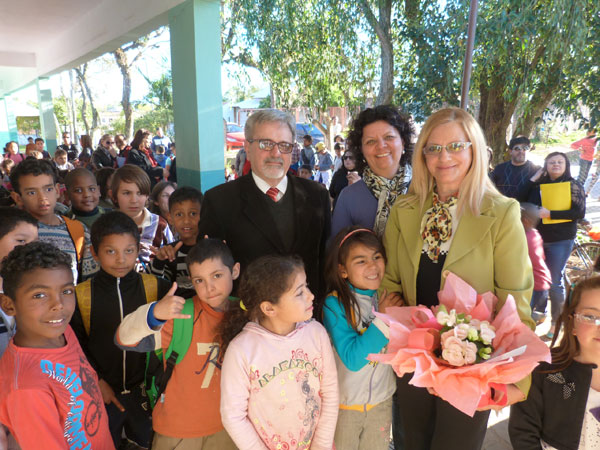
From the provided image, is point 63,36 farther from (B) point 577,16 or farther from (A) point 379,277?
(A) point 379,277

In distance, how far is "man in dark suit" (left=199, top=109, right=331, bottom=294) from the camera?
2.01 m

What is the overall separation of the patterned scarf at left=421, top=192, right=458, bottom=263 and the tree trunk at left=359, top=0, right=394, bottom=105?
512 centimetres

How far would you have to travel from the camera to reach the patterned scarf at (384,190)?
6.97ft

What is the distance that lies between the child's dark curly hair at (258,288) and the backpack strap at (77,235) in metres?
1.36

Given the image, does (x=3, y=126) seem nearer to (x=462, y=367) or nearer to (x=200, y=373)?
(x=200, y=373)

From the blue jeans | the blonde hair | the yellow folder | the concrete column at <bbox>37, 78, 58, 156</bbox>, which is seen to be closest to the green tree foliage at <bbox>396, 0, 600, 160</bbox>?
the yellow folder

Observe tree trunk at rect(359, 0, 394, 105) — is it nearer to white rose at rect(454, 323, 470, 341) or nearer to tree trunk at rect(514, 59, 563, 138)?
tree trunk at rect(514, 59, 563, 138)

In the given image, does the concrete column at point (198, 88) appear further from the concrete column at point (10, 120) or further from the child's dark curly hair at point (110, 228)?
the concrete column at point (10, 120)

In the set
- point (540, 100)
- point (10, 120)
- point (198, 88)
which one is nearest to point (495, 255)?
point (198, 88)

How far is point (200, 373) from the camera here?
5.89 ft

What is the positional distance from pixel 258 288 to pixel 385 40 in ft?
18.7

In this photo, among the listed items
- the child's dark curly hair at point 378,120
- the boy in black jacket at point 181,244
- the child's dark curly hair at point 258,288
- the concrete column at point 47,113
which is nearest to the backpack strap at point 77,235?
the boy in black jacket at point 181,244

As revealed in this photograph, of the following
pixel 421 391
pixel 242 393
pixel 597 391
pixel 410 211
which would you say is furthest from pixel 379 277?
pixel 597 391

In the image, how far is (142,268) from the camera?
291 centimetres
